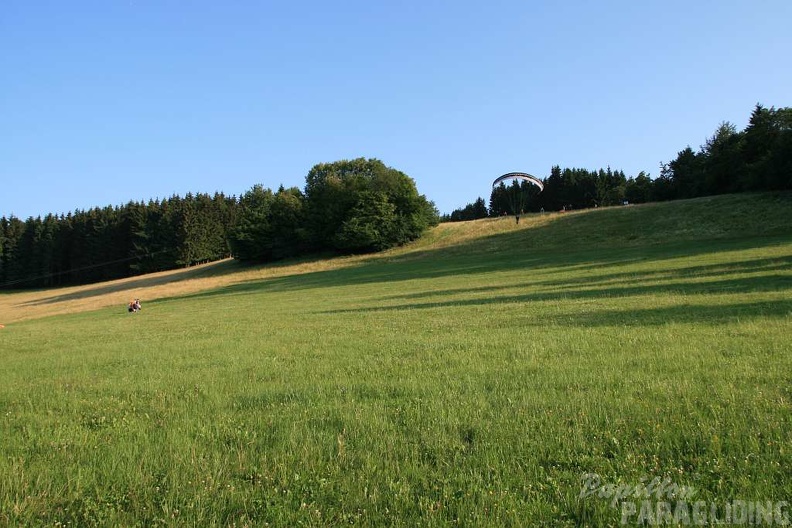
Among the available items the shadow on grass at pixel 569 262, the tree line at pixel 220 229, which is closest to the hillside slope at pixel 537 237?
the shadow on grass at pixel 569 262

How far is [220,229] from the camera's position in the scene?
358 feet

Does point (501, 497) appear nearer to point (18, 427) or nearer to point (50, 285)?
point (18, 427)

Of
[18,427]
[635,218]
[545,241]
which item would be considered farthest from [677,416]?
[635,218]

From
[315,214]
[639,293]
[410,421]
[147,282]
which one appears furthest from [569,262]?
[147,282]

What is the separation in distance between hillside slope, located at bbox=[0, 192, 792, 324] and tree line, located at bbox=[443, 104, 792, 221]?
5239 millimetres

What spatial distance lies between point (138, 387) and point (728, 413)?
345 inches

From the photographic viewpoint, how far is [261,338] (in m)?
14.8

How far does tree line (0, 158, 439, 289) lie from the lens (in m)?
78.8

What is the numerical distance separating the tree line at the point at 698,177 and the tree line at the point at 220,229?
20.7m

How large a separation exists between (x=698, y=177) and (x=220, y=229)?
9887cm

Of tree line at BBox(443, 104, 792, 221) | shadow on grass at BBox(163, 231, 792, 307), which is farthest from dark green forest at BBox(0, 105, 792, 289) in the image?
shadow on grass at BBox(163, 231, 792, 307)

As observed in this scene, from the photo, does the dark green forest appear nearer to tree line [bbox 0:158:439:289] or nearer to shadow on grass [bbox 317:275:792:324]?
tree line [bbox 0:158:439:289]

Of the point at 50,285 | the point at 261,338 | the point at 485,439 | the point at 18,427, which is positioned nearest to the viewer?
the point at 485,439

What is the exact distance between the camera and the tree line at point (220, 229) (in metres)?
78.8
